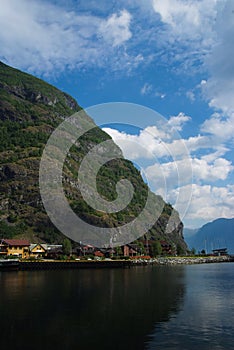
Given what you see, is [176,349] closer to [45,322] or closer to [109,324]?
[109,324]

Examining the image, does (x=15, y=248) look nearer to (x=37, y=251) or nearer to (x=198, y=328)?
(x=37, y=251)

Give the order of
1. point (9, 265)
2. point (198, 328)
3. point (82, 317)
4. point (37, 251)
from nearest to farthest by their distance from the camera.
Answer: point (198, 328)
point (82, 317)
point (9, 265)
point (37, 251)

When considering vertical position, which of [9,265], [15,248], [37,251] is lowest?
[9,265]

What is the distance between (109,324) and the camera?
34.2m

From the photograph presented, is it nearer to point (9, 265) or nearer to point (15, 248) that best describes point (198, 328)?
point (9, 265)

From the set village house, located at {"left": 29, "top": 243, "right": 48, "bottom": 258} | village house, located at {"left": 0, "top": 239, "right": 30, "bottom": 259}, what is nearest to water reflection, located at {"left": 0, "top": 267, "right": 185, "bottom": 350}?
village house, located at {"left": 0, "top": 239, "right": 30, "bottom": 259}

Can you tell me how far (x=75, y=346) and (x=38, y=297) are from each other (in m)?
26.0

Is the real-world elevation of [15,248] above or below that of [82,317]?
above

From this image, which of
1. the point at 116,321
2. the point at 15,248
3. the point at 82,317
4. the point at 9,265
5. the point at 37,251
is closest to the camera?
the point at 116,321

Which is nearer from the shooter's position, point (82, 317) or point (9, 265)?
point (82, 317)

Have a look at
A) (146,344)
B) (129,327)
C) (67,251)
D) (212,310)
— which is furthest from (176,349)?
(67,251)

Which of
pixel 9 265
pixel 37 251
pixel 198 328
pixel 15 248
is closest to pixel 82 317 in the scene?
pixel 198 328

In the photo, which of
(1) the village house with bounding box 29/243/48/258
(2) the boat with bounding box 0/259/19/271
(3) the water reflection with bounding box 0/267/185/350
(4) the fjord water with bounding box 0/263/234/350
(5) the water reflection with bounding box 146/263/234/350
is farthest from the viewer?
(1) the village house with bounding box 29/243/48/258

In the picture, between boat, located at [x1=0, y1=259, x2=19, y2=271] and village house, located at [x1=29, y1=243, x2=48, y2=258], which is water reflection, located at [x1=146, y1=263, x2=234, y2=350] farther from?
village house, located at [x1=29, y1=243, x2=48, y2=258]
